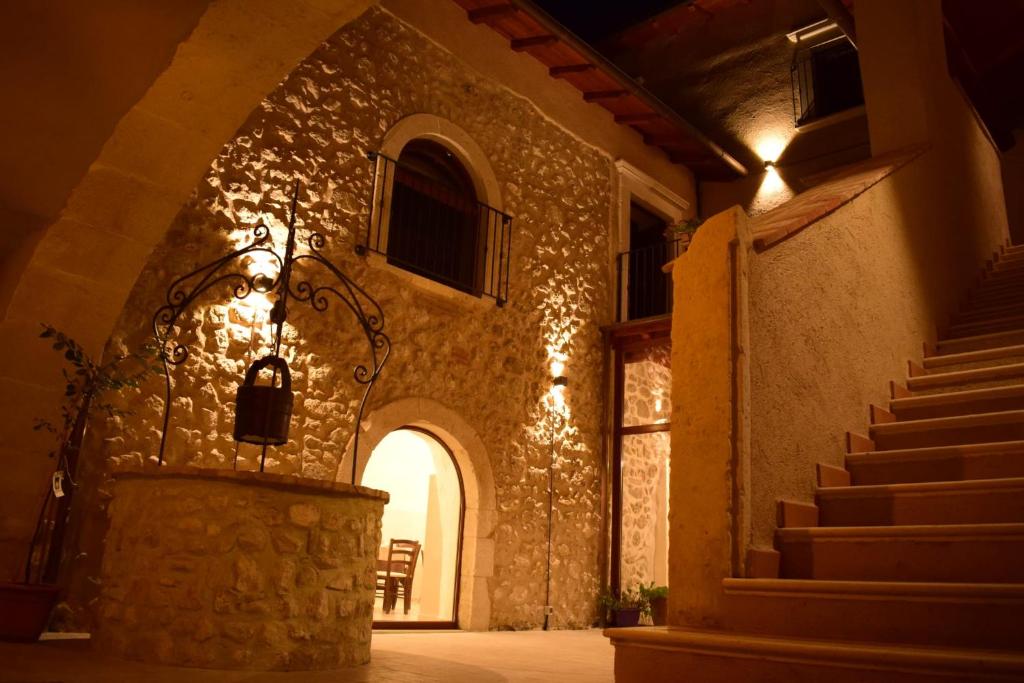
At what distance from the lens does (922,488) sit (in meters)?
2.89

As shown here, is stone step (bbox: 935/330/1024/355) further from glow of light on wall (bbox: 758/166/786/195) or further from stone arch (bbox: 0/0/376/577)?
glow of light on wall (bbox: 758/166/786/195)

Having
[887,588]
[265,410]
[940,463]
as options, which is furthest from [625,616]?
[887,588]

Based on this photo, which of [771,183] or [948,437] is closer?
[948,437]

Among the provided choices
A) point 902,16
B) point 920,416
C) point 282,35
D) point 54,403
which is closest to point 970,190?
point 902,16

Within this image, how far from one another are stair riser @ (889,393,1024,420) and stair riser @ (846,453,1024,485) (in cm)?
57

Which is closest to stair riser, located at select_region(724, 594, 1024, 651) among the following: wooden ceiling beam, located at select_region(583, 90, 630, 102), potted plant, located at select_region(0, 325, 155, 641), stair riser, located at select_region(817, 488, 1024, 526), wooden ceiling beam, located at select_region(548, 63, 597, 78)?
stair riser, located at select_region(817, 488, 1024, 526)

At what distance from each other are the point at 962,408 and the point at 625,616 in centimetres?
438

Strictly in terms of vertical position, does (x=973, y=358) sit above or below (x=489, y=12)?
below

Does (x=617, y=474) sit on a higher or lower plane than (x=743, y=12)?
lower

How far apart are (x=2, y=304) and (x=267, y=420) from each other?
1.30m

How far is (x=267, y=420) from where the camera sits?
353cm

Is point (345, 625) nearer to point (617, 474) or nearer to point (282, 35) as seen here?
point (282, 35)

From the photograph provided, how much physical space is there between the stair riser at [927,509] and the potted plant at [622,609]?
4.54 metres

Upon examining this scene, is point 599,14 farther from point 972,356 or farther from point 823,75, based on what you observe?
point 972,356
